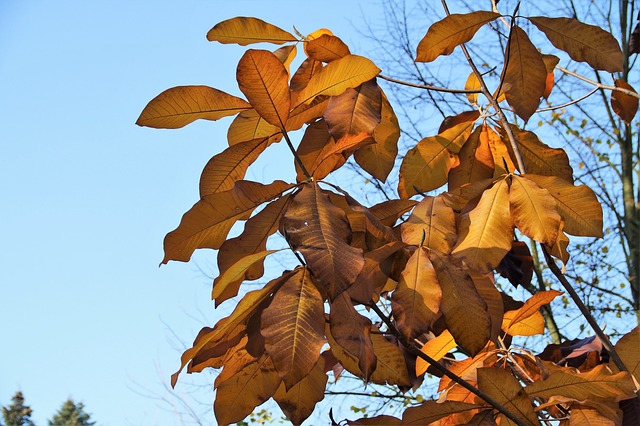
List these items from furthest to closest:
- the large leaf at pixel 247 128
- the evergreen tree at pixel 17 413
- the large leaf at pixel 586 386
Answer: the evergreen tree at pixel 17 413
the large leaf at pixel 247 128
the large leaf at pixel 586 386

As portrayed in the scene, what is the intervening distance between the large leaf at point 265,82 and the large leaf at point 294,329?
0.21 meters

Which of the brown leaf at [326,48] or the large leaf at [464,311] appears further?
the brown leaf at [326,48]

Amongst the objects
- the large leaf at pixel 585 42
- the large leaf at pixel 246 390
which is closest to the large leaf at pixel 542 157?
the large leaf at pixel 585 42

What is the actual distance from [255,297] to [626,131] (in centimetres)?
562

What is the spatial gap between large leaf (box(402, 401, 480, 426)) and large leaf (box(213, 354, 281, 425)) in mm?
149

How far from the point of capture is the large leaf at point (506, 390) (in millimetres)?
662

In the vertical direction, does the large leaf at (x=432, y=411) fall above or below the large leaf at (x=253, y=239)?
below

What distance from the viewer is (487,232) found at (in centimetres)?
69

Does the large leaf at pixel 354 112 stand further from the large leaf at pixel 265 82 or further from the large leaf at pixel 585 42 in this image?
the large leaf at pixel 585 42

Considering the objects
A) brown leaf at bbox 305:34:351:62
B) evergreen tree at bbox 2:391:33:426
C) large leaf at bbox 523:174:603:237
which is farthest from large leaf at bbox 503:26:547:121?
evergreen tree at bbox 2:391:33:426

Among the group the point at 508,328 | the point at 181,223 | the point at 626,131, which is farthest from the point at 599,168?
the point at 181,223

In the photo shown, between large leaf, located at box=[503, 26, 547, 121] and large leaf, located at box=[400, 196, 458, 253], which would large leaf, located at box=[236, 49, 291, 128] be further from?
large leaf, located at box=[503, 26, 547, 121]

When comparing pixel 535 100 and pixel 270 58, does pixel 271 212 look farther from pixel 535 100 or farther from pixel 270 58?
pixel 535 100

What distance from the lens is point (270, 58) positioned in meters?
0.70
